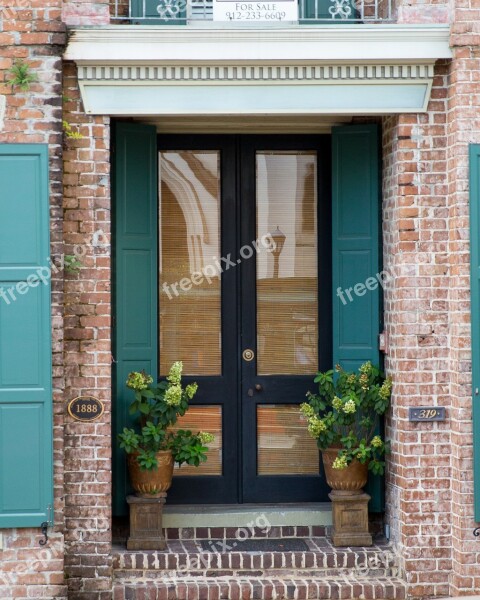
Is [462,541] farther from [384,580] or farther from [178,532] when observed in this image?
[178,532]

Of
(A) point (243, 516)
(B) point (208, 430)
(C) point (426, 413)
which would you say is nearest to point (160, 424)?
(B) point (208, 430)

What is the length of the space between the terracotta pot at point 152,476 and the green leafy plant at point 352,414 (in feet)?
3.50

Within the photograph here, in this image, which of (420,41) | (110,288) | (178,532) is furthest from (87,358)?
(420,41)

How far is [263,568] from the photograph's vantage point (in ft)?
24.2

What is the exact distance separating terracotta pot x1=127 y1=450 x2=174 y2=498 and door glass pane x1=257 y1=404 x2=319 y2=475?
0.97 m

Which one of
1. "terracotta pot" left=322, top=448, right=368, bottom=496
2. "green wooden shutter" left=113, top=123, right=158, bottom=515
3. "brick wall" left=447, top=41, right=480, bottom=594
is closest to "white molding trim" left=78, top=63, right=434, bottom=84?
"brick wall" left=447, top=41, right=480, bottom=594

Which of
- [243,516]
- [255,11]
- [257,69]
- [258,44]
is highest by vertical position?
[255,11]

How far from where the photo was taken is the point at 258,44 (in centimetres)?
698

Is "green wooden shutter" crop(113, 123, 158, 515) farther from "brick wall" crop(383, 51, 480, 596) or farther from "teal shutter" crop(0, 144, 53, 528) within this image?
"brick wall" crop(383, 51, 480, 596)

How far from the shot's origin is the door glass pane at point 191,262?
8078 mm

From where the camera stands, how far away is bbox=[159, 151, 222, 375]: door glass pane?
8078 millimetres

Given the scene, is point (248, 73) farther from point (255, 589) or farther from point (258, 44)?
point (255, 589)

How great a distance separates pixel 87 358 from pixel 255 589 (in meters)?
1.99

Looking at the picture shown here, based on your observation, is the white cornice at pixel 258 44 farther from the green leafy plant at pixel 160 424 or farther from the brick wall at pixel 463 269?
the green leafy plant at pixel 160 424
